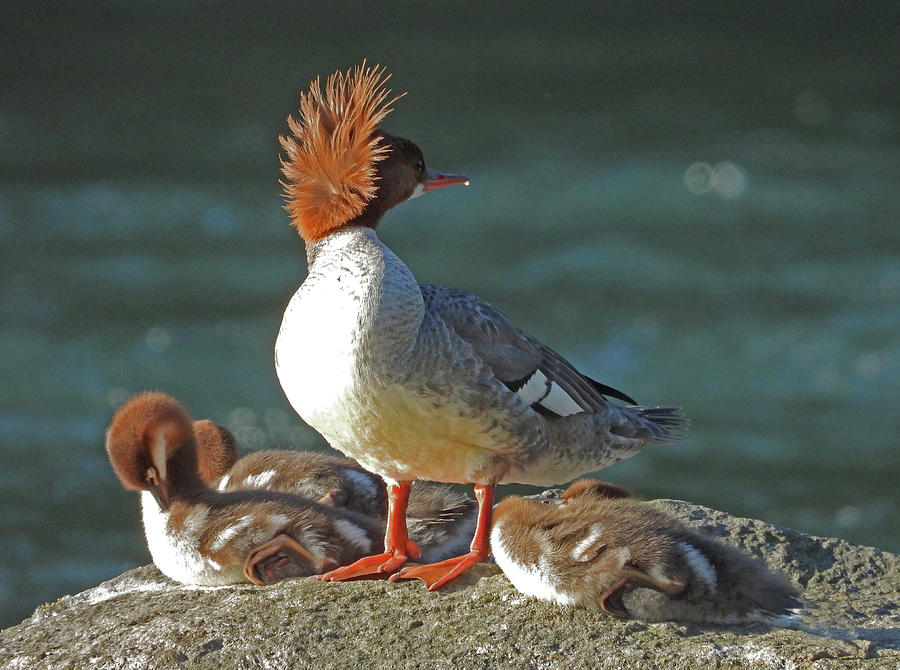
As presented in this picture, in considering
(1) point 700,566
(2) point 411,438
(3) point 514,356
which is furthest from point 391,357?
(1) point 700,566

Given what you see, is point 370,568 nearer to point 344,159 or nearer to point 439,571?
point 439,571

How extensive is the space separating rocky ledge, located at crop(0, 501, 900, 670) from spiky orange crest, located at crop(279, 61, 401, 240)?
3.46 feet

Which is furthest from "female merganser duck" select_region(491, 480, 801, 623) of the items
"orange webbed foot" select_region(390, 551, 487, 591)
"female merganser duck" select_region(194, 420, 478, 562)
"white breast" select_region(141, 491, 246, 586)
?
"white breast" select_region(141, 491, 246, 586)

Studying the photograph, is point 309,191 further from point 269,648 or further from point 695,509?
point 695,509

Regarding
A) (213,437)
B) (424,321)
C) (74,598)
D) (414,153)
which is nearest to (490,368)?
(424,321)

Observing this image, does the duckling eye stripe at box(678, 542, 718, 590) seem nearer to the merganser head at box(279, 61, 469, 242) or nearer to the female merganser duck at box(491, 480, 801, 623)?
the female merganser duck at box(491, 480, 801, 623)

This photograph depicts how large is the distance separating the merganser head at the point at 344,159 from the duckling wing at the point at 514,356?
13.2 inches

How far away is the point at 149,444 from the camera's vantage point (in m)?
3.48

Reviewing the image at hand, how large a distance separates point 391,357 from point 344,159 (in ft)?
2.01

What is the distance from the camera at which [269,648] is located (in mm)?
3021

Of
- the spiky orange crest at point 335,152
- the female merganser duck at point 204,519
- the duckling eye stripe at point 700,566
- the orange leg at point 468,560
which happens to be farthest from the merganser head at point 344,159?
the duckling eye stripe at point 700,566

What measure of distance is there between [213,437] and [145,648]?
1.20 meters

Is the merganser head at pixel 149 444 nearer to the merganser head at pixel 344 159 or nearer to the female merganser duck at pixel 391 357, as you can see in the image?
the female merganser duck at pixel 391 357

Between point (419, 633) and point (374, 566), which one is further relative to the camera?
point (374, 566)
